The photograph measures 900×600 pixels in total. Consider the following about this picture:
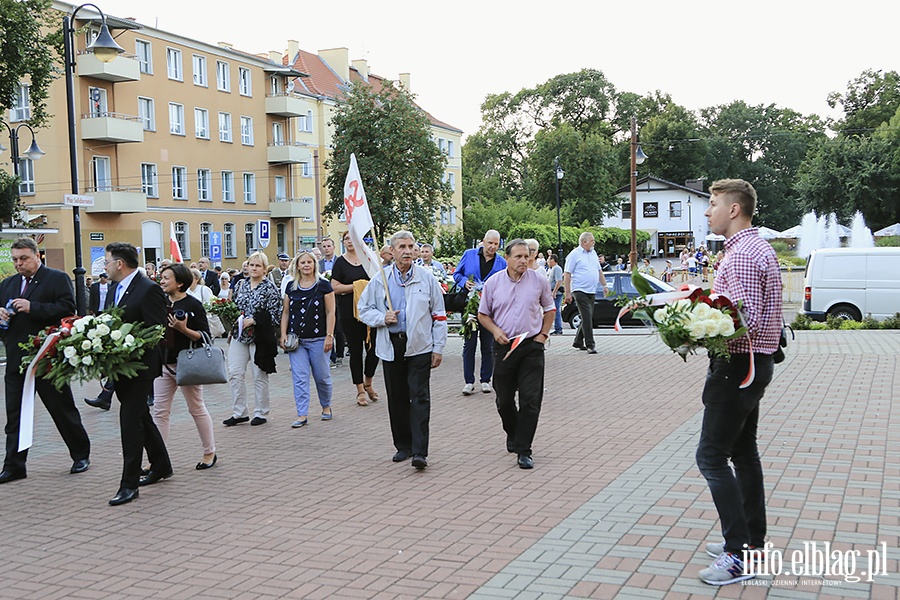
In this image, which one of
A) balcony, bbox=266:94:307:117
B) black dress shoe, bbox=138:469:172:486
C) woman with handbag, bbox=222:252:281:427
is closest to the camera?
black dress shoe, bbox=138:469:172:486

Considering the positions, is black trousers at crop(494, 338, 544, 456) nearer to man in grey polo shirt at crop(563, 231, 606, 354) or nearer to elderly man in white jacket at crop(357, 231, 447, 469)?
elderly man in white jacket at crop(357, 231, 447, 469)

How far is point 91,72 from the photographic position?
41.4 meters

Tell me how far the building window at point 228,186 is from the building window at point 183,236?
4003mm

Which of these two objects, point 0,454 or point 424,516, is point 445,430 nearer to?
point 424,516

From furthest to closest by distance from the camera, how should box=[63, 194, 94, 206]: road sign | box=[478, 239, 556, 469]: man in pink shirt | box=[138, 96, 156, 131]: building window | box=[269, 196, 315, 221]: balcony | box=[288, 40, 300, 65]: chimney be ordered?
box=[288, 40, 300, 65]: chimney
box=[269, 196, 315, 221]: balcony
box=[138, 96, 156, 131]: building window
box=[63, 194, 94, 206]: road sign
box=[478, 239, 556, 469]: man in pink shirt

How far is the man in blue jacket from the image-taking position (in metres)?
11.3

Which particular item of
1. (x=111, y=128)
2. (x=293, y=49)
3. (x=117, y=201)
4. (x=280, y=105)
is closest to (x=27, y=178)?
(x=117, y=201)

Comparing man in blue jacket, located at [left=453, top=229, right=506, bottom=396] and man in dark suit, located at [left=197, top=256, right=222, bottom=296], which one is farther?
man in dark suit, located at [left=197, top=256, right=222, bottom=296]

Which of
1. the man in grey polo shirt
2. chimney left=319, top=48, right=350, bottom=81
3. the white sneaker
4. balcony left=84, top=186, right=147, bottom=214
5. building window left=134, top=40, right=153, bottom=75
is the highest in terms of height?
chimney left=319, top=48, right=350, bottom=81

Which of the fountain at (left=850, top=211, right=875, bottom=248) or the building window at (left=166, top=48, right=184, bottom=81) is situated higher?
the building window at (left=166, top=48, right=184, bottom=81)

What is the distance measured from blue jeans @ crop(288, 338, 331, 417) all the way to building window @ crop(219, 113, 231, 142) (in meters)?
44.1

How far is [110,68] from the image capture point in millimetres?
→ 41656

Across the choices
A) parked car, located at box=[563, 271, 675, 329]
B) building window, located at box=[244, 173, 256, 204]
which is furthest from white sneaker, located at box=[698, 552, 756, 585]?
building window, located at box=[244, 173, 256, 204]

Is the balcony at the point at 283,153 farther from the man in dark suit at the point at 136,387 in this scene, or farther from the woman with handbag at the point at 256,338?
the man in dark suit at the point at 136,387
